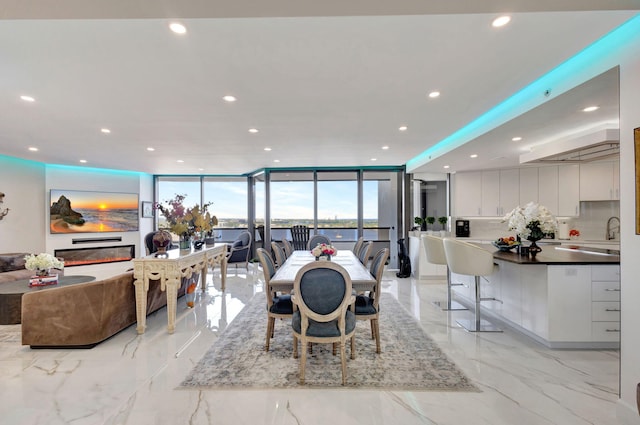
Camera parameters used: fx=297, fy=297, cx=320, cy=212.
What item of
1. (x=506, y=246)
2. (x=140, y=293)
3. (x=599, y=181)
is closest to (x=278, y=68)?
(x=140, y=293)

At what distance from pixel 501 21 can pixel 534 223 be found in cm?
258

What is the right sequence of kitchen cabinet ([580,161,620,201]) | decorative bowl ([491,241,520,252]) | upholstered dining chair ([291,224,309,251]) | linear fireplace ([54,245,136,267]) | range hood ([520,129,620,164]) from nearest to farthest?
range hood ([520,129,620,164]), decorative bowl ([491,241,520,252]), kitchen cabinet ([580,161,620,201]), linear fireplace ([54,245,136,267]), upholstered dining chair ([291,224,309,251])

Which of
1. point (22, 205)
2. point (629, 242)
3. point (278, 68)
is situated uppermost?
point (278, 68)

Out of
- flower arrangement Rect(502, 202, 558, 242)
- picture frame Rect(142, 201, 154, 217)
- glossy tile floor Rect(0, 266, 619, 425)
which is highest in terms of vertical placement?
picture frame Rect(142, 201, 154, 217)

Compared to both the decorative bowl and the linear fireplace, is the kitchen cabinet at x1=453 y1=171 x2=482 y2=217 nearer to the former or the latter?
the decorative bowl

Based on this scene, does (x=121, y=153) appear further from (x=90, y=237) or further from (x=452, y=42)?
(x=452, y=42)

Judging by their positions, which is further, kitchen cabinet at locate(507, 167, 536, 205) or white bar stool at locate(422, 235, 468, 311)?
kitchen cabinet at locate(507, 167, 536, 205)

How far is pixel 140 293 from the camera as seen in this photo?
137 inches

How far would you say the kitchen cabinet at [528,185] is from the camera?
5.91 meters

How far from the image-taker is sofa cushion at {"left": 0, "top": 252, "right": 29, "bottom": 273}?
4871mm

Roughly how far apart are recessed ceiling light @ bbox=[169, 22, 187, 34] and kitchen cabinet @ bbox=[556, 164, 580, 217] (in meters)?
6.69

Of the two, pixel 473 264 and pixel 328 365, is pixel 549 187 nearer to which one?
pixel 473 264

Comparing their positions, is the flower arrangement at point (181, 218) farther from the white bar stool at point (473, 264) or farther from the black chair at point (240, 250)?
the white bar stool at point (473, 264)

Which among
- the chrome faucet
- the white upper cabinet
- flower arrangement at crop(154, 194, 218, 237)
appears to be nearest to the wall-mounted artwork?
flower arrangement at crop(154, 194, 218, 237)
